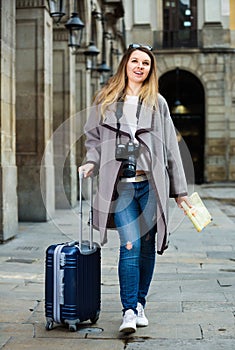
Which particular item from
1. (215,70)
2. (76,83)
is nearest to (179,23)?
(215,70)

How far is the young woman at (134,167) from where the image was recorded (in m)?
4.53

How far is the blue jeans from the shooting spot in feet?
14.8

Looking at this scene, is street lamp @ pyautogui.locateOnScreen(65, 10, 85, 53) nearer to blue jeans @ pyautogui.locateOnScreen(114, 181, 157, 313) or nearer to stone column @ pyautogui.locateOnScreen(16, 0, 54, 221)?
stone column @ pyautogui.locateOnScreen(16, 0, 54, 221)

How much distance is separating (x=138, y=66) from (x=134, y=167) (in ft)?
2.31

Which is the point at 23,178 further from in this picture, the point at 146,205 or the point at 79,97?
the point at 146,205

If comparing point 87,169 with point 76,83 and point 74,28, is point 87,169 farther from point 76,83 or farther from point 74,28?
point 76,83

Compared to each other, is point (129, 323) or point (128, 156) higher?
point (128, 156)

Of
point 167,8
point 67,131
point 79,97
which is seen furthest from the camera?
point 167,8

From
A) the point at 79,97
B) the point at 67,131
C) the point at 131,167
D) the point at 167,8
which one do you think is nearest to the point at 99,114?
the point at 131,167

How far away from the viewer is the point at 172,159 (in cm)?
470

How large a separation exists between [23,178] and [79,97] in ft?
20.2

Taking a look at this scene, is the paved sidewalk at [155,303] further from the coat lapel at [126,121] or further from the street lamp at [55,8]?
the street lamp at [55,8]

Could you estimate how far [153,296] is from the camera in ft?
19.1

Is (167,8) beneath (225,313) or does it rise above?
above
